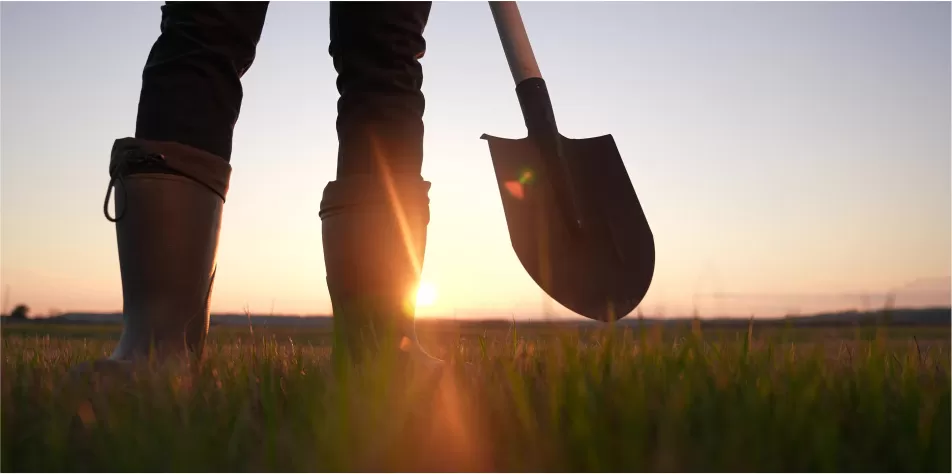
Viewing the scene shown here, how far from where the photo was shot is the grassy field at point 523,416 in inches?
38.7

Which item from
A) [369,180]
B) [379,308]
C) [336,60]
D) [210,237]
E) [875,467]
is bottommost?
[875,467]

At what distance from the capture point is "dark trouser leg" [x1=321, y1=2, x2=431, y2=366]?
193 cm

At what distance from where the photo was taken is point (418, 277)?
2.02m

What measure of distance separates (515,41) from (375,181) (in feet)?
2.56

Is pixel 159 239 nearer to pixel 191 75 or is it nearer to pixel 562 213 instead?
pixel 191 75

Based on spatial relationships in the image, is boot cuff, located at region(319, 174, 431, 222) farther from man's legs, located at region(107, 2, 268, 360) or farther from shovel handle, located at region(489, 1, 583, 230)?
shovel handle, located at region(489, 1, 583, 230)

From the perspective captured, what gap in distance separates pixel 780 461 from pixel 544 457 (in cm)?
35

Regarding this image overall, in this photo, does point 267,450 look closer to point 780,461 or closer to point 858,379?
point 780,461

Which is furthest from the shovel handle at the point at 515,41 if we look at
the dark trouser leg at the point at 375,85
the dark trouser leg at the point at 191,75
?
the dark trouser leg at the point at 191,75

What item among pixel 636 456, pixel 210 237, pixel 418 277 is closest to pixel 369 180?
pixel 418 277

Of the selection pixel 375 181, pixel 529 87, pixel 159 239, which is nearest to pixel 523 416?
pixel 375 181

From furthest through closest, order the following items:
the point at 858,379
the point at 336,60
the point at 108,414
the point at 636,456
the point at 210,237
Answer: the point at 336,60
the point at 210,237
the point at 858,379
the point at 108,414
the point at 636,456

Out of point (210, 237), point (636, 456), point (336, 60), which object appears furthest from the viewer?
point (336, 60)

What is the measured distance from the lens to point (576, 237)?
223 centimetres
